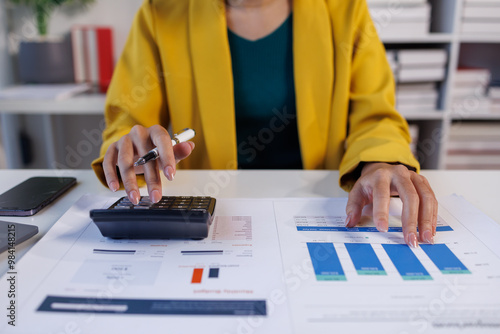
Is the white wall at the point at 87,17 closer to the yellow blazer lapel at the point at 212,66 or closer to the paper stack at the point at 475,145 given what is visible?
the yellow blazer lapel at the point at 212,66

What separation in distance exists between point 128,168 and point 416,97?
1.46m

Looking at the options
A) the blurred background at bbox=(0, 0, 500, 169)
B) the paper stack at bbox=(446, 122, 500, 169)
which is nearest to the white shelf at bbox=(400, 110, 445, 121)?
the blurred background at bbox=(0, 0, 500, 169)

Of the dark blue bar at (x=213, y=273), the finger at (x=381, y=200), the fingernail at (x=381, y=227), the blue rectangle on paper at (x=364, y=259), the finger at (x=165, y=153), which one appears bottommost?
the blue rectangle on paper at (x=364, y=259)

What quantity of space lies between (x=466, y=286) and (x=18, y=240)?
0.50 meters

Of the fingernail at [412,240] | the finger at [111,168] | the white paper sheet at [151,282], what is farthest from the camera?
the finger at [111,168]

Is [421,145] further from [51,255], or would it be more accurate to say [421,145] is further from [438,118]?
[51,255]

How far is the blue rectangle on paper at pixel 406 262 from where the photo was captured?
0.43 m

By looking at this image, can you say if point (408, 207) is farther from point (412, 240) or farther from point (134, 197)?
point (134, 197)

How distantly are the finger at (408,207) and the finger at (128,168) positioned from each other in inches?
13.4

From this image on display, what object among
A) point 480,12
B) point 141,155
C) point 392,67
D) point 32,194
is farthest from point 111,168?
point 480,12

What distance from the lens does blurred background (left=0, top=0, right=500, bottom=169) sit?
1616 millimetres

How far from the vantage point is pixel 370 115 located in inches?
34.6

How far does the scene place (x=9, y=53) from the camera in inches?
75.7

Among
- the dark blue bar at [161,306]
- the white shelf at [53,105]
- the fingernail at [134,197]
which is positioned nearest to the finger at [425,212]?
the dark blue bar at [161,306]
